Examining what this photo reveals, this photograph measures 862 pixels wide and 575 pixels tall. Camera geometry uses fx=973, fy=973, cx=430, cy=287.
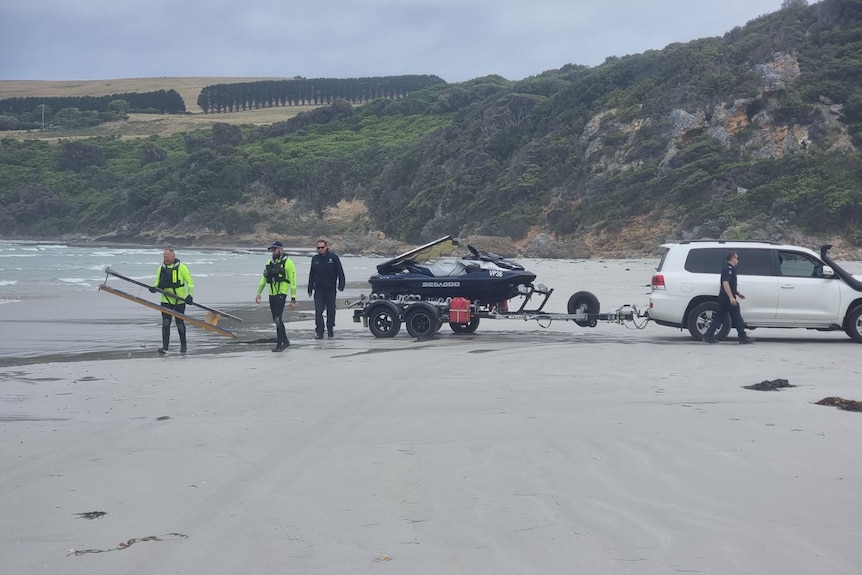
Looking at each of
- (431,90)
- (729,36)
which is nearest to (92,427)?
(729,36)

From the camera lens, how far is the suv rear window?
15.6 m

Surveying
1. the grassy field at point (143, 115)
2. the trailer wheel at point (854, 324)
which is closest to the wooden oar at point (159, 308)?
the trailer wheel at point (854, 324)

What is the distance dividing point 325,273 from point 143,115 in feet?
465

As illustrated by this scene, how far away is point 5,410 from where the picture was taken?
9562mm

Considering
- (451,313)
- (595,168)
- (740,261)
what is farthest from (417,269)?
(595,168)

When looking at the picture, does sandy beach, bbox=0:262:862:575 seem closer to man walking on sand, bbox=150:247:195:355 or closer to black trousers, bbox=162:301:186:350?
black trousers, bbox=162:301:186:350

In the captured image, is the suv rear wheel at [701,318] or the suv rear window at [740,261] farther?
the suv rear window at [740,261]

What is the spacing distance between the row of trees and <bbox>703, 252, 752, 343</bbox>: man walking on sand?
146 meters

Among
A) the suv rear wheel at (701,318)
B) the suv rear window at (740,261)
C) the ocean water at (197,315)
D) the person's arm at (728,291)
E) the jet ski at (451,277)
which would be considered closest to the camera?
the person's arm at (728,291)

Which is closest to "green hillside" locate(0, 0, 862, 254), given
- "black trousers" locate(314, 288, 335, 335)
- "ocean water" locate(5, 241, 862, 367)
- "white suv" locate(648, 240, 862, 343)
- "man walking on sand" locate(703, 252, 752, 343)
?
"ocean water" locate(5, 241, 862, 367)

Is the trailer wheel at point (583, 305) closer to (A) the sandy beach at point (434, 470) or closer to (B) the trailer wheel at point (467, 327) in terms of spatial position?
(B) the trailer wheel at point (467, 327)

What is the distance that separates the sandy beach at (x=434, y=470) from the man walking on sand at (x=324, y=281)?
429 centimetres

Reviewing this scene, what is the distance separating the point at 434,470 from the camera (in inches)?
268

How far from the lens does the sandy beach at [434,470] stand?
16.9 ft
